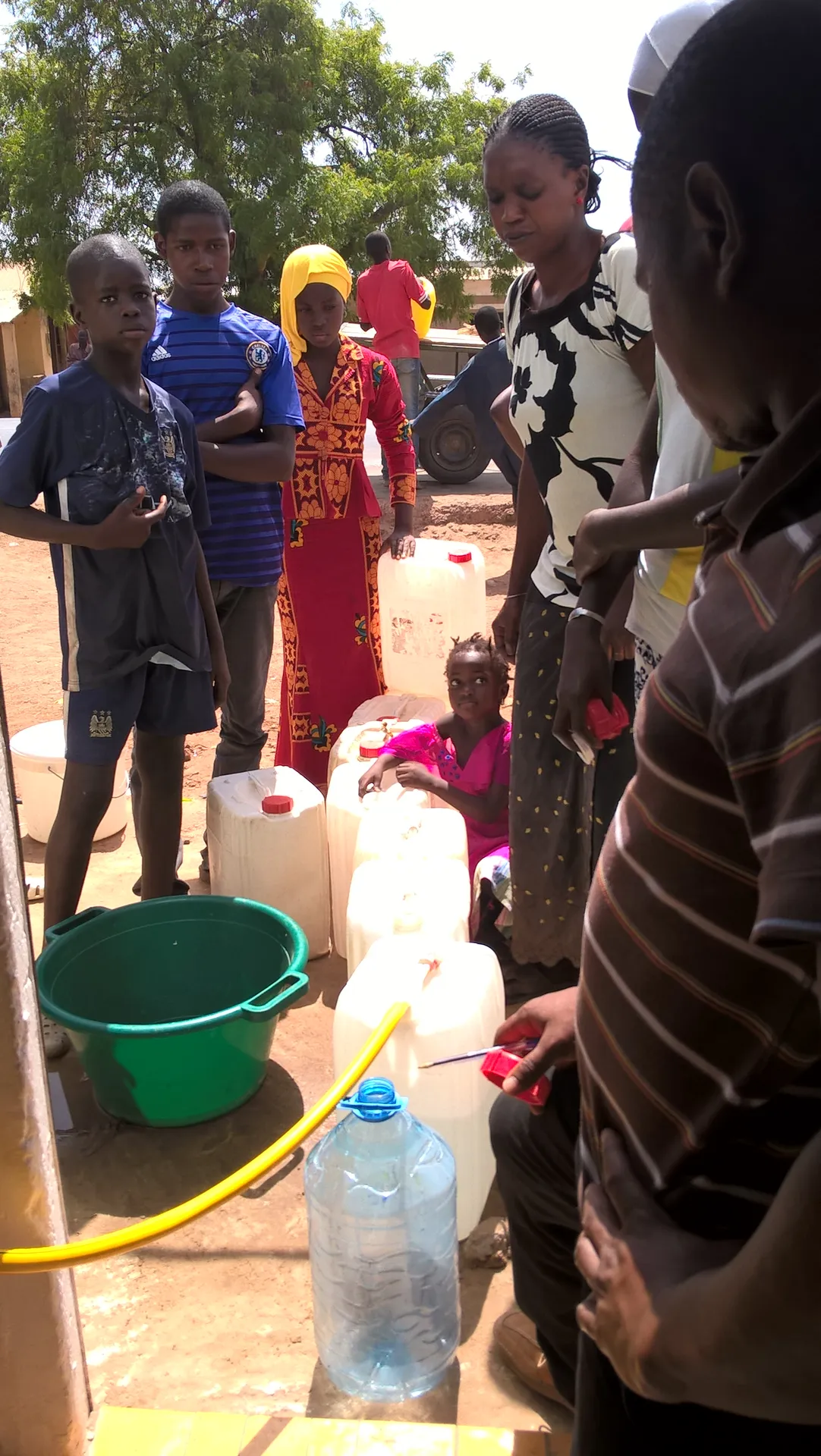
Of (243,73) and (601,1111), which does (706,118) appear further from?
(243,73)

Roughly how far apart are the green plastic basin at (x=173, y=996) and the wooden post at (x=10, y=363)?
24.4 meters

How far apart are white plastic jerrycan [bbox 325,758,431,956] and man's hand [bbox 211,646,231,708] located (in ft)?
1.44

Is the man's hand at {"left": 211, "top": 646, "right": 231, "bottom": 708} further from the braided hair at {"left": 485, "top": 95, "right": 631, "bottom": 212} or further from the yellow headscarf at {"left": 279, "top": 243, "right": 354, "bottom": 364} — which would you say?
the braided hair at {"left": 485, "top": 95, "right": 631, "bottom": 212}

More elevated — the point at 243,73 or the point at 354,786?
the point at 243,73

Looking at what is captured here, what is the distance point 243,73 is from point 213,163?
1.34 meters

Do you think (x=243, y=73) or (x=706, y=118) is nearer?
(x=706, y=118)

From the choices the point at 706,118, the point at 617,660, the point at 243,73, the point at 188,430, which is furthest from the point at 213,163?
the point at 706,118

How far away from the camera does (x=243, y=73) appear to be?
16875 mm

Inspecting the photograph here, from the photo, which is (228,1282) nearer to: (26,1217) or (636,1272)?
(26,1217)

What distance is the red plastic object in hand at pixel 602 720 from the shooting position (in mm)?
2115

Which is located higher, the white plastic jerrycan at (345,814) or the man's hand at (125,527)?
the man's hand at (125,527)

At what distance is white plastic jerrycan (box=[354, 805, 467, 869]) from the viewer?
112 inches

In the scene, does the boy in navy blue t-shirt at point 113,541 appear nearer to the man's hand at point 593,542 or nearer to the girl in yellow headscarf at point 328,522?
the girl in yellow headscarf at point 328,522

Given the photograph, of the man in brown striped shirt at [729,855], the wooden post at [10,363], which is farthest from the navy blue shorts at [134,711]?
the wooden post at [10,363]
